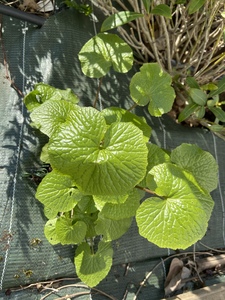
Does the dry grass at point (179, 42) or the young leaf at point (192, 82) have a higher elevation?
the dry grass at point (179, 42)

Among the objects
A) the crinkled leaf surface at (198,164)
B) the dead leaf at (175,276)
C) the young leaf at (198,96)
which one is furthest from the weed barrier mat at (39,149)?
the crinkled leaf surface at (198,164)

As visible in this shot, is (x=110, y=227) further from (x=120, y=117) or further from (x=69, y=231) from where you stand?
(x=120, y=117)

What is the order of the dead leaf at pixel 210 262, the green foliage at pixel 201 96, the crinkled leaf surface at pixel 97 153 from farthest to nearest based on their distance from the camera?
the dead leaf at pixel 210 262 → the green foliage at pixel 201 96 → the crinkled leaf surface at pixel 97 153

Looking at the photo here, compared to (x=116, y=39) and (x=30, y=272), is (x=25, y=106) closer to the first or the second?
(x=116, y=39)

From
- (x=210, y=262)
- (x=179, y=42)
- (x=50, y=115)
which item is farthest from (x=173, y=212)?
(x=179, y=42)

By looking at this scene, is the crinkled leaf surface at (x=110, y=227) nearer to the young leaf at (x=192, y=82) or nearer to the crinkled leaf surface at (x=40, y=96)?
the crinkled leaf surface at (x=40, y=96)
